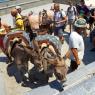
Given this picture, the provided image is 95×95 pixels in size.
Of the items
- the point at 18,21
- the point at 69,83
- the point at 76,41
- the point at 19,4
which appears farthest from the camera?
the point at 19,4

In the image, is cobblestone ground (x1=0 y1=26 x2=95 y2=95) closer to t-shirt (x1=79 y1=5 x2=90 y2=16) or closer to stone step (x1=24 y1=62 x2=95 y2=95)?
t-shirt (x1=79 y1=5 x2=90 y2=16)

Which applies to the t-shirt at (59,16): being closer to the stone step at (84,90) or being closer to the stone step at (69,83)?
the stone step at (69,83)

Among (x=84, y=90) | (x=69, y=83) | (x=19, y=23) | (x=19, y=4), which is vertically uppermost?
(x=84, y=90)

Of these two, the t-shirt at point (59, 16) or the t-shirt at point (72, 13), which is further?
the t-shirt at point (72, 13)

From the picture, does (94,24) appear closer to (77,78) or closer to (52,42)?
(52,42)

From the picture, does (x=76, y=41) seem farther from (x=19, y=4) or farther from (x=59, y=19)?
(x=19, y=4)

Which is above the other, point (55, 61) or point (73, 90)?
point (73, 90)

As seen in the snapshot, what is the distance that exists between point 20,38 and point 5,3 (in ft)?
27.0

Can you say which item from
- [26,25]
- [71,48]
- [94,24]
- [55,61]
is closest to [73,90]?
[55,61]

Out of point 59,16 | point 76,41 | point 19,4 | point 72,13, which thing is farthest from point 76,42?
point 19,4

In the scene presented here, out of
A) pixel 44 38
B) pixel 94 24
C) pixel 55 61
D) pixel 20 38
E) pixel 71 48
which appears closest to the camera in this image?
pixel 55 61

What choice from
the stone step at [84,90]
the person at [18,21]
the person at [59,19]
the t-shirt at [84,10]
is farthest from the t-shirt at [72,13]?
the stone step at [84,90]

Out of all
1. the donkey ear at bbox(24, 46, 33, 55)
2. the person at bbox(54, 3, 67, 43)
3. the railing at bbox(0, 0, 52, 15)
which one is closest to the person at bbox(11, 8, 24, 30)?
the person at bbox(54, 3, 67, 43)

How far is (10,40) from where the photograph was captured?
7941 mm
